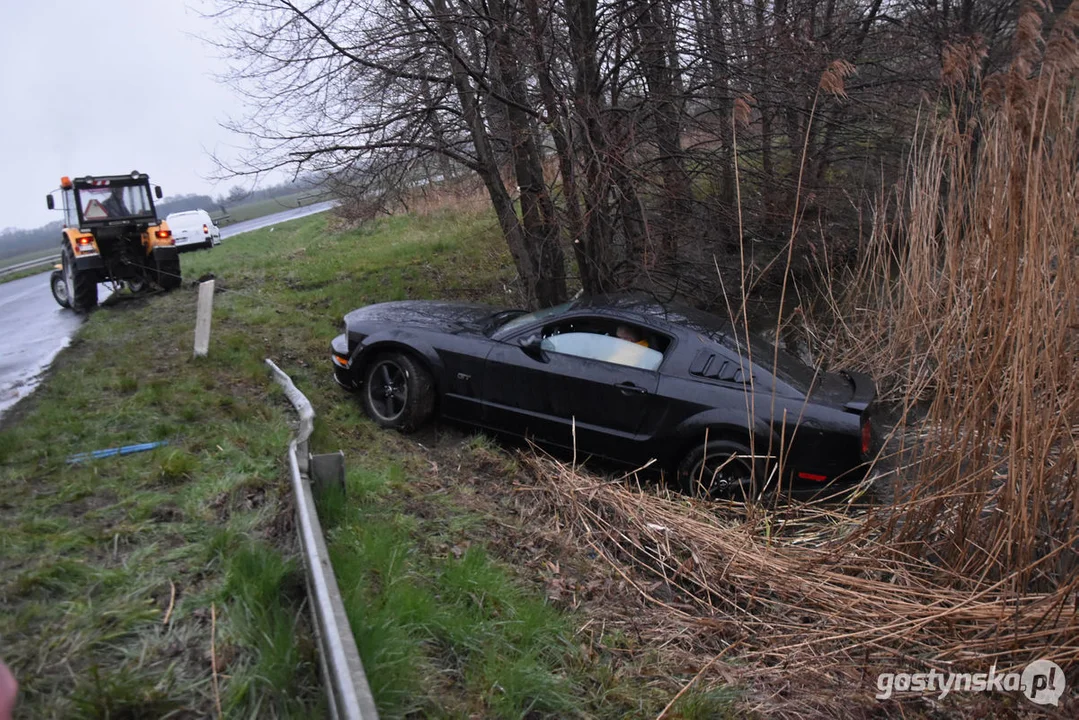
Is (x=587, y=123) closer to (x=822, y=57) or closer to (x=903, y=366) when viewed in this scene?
(x=822, y=57)

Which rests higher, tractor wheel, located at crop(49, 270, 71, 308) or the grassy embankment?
tractor wheel, located at crop(49, 270, 71, 308)

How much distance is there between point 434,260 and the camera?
14891 millimetres

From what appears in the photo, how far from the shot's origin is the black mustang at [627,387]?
587 cm

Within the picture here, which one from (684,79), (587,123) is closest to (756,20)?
(684,79)

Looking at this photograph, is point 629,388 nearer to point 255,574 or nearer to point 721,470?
point 721,470

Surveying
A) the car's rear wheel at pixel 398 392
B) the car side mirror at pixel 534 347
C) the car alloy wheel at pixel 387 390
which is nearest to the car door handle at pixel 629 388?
the car side mirror at pixel 534 347

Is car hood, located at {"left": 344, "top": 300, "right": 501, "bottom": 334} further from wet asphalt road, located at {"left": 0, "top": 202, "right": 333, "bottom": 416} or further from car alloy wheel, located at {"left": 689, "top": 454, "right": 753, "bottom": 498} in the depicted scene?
wet asphalt road, located at {"left": 0, "top": 202, "right": 333, "bottom": 416}

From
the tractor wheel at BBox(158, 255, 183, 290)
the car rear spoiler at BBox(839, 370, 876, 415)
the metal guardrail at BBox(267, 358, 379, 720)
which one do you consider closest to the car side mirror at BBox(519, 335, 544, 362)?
the car rear spoiler at BBox(839, 370, 876, 415)

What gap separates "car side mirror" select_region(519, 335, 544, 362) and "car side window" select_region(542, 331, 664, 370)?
0.11 meters

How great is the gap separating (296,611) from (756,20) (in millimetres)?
9209

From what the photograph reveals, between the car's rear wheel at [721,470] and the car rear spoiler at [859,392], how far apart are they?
779 millimetres

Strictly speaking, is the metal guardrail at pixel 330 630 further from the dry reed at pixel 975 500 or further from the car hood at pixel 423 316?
the car hood at pixel 423 316

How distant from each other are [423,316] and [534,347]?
149 centimetres

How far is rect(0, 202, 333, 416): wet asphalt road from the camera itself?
852 centimetres
